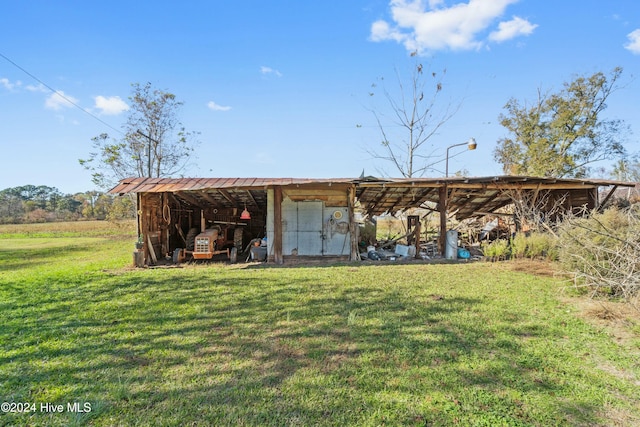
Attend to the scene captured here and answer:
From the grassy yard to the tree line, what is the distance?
16.0 meters

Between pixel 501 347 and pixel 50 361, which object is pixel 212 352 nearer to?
pixel 50 361

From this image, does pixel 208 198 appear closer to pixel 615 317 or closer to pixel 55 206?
pixel 615 317

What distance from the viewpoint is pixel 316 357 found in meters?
3.23

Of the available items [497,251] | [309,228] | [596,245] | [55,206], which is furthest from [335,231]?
[55,206]

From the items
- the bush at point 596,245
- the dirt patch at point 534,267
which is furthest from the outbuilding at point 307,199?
the bush at point 596,245

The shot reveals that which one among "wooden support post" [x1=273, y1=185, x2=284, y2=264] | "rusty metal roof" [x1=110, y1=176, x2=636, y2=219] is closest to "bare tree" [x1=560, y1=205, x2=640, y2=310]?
"rusty metal roof" [x1=110, y1=176, x2=636, y2=219]

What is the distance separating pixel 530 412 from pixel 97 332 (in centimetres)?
474

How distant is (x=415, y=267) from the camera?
8.51 m

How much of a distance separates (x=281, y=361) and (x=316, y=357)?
0.37 m

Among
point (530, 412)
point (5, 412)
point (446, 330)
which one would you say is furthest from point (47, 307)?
point (530, 412)

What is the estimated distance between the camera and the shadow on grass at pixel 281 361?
238 cm

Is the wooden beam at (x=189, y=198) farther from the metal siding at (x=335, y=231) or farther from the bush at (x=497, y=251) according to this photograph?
the bush at (x=497, y=251)

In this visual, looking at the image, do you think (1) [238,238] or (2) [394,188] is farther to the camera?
(1) [238,238]

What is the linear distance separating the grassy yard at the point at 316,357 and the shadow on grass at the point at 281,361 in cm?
2
